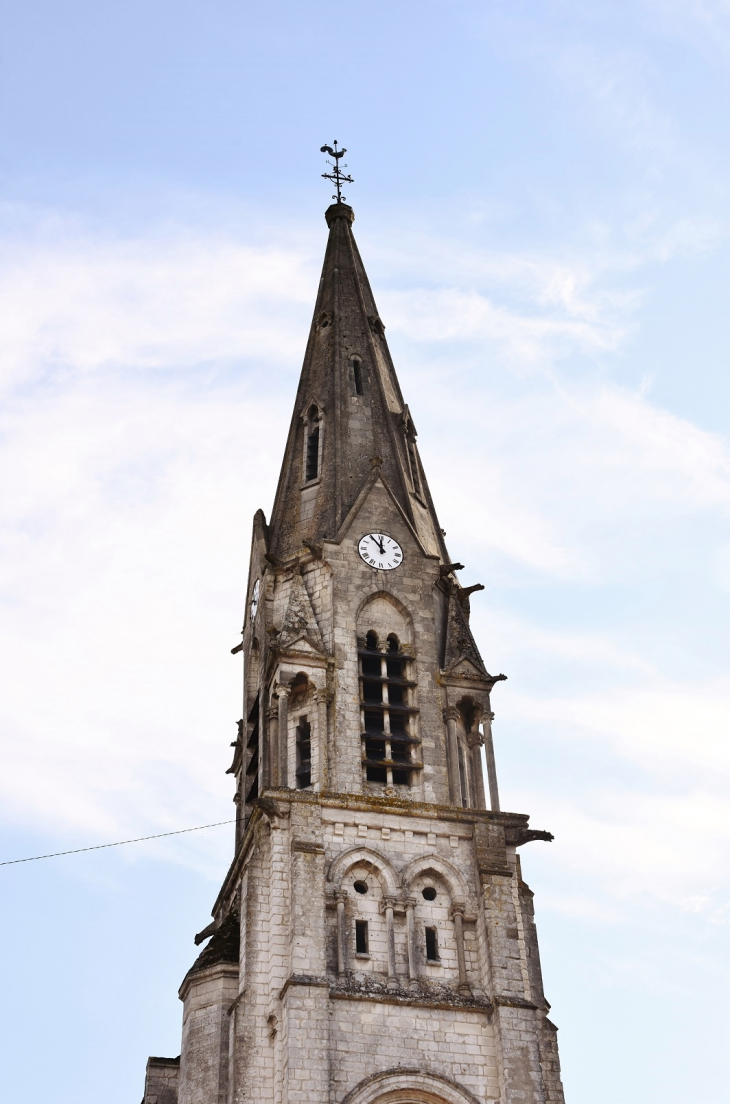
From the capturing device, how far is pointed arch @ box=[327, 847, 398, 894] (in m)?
33.6

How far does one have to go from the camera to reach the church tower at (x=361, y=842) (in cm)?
3122

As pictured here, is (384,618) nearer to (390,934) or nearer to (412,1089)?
(390,934)

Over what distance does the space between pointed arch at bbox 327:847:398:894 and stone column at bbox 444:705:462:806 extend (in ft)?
9.00

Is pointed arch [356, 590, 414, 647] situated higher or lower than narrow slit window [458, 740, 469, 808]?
higher

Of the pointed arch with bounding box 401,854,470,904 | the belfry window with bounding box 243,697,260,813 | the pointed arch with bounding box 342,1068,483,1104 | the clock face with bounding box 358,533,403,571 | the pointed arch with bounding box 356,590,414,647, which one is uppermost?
the clock face with bounding box 358,533,403,571

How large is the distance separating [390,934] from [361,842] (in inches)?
86.4

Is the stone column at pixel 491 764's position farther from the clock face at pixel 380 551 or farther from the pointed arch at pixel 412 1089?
the pointed arch at pixel 412 1089

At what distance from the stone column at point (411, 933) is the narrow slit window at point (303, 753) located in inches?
152

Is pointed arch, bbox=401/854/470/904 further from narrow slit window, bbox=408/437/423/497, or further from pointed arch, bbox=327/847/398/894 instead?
narrow slit window, bbox=408/437/423/497

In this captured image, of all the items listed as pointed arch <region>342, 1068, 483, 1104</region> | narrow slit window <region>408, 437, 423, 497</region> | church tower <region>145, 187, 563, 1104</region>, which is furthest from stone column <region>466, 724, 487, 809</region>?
narrow slit window <region>408, 437, 423, 497</region>

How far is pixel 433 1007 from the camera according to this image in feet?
105

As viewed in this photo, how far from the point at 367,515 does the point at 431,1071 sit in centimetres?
1489

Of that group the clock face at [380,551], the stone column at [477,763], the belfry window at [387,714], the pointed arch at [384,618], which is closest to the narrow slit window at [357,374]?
the clock face at [380,551]

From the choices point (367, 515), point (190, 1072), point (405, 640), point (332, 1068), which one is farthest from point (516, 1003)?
point (367, 515)
